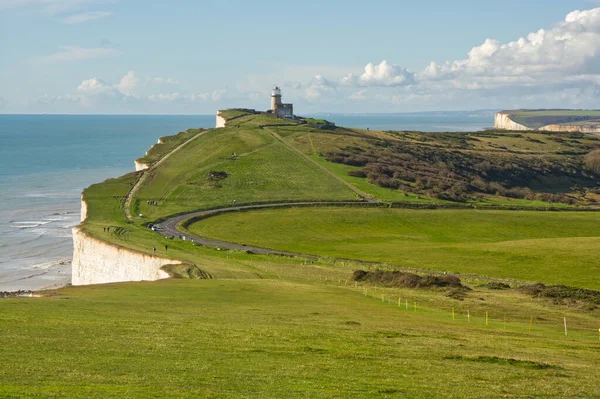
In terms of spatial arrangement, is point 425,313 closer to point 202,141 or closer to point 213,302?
point 213,302

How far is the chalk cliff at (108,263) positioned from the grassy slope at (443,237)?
614 inches

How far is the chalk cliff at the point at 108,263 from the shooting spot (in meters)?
62.5

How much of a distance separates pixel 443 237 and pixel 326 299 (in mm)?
48239

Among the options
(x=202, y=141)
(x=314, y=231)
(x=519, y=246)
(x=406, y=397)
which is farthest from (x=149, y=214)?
(x=406, y=397)

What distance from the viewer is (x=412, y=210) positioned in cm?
10531

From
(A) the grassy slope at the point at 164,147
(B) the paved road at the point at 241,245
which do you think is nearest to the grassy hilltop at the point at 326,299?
(B) the paved road at the point at 241,245

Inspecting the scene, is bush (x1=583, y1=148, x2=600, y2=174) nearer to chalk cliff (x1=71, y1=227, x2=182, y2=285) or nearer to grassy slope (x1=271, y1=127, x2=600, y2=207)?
grassy slope (x1=271, y1=127, x2=600, y2=207)

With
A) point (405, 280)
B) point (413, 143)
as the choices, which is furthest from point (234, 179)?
point (405, 280)

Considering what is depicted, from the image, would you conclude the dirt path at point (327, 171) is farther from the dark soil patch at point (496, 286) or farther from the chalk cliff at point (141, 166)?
the dark soil patch at point (496, 286)

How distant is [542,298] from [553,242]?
1068 inches

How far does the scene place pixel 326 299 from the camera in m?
43.3

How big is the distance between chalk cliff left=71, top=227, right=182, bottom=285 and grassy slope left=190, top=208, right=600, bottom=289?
15.6 metres

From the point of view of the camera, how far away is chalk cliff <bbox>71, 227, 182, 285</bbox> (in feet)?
205

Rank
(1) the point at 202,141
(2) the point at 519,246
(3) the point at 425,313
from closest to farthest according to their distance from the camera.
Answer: (3) the point at 425,313
(2) the point at 519,246
(1) the point at 202,141
